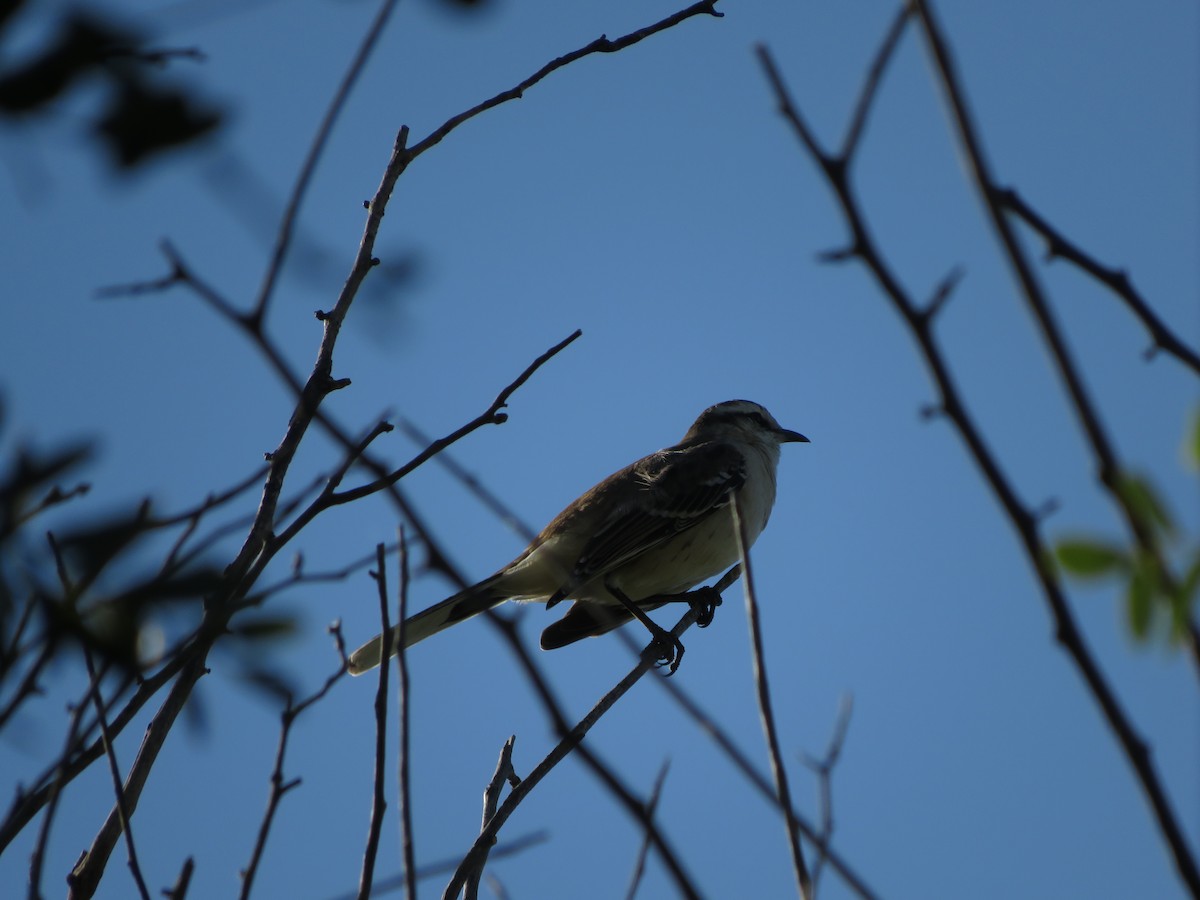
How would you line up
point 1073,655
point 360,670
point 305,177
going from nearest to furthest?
point 1073,655 < point 305,177 < point 360,670

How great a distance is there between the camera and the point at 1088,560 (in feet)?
4.55

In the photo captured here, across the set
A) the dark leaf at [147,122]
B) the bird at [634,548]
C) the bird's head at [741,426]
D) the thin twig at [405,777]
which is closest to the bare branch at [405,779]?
the thin twig at [405,777]

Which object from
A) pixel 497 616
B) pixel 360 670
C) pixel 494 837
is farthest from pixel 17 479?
pixel 360 670

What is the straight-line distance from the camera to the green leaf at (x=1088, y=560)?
138cm

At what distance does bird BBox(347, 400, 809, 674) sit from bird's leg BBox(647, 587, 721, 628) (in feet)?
0.06

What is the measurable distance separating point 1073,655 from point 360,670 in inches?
210

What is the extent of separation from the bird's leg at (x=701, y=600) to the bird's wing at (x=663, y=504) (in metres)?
0.41

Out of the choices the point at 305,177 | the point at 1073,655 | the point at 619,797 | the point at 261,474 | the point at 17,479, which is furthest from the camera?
the point at 261,474

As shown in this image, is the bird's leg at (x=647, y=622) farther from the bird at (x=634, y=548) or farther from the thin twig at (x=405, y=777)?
the thin twig at (x=405, y=777)

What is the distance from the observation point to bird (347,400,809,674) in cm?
718

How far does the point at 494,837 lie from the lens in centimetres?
306

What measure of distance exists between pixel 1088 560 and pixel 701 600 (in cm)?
603

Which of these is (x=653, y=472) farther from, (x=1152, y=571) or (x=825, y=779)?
(x=1152, y=571)

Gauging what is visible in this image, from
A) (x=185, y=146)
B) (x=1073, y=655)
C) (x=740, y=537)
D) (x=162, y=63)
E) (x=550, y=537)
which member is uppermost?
(x=550, y=537)
